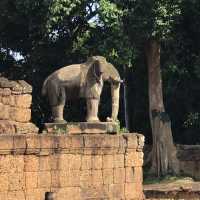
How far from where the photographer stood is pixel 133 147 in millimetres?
14312

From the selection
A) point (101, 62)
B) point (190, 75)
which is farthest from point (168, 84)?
point (101, 62)

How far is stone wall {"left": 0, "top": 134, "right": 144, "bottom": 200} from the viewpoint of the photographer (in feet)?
38.7

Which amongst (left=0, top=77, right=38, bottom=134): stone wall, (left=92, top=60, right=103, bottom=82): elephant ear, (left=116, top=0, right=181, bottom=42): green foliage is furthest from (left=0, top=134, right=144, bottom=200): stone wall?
(left=116, top=0, right=181, bottom=42): green foliage

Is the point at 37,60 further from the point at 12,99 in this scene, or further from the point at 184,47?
the point at 12,99

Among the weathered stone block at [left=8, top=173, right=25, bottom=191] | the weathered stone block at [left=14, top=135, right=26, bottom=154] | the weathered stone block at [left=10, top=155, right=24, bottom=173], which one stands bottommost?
the weathered stone block at [left=8, top=173, right=25, bottom=191]

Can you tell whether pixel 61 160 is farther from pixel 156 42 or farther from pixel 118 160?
pixel 156 42

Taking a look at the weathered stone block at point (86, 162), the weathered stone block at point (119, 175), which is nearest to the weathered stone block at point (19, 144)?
the weathered stone block at point (86, 162)

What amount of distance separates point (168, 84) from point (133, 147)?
11086mm

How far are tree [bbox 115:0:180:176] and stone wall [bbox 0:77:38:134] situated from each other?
292 inches

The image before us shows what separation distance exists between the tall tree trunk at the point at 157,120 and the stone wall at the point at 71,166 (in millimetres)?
8982

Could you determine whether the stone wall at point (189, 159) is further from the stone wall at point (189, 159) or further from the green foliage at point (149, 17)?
the green foliage at point (149, 17)

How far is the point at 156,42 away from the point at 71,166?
11.3m

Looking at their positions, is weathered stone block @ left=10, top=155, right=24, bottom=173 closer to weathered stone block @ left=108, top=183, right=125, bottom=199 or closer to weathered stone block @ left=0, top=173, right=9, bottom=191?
weathered stone block @ left=0, top=173, right=9, bottom=191

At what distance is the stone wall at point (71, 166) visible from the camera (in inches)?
464
